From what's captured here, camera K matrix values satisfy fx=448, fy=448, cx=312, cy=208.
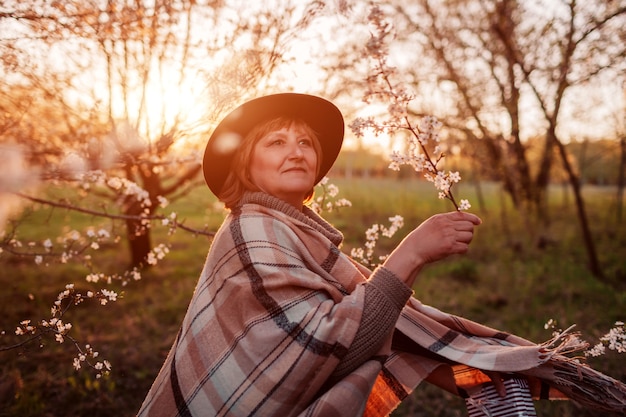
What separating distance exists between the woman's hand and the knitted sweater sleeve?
49 mm

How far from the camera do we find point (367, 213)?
1462cm

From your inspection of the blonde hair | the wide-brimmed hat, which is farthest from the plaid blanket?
the wide-brimmed hat

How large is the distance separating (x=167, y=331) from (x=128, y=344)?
1.59 ft

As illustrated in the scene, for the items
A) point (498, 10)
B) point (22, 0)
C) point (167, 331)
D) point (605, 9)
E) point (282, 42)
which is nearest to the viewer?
point (22, 0)

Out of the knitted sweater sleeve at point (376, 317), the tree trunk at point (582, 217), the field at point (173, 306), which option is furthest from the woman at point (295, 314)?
the tree trunk at point (582, 217)

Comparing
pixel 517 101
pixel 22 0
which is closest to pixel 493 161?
pixel 517 101

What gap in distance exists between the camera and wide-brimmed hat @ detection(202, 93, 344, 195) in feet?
6.47

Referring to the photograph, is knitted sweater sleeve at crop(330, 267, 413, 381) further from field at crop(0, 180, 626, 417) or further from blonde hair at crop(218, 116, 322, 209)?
field at crop(0, 180, 626, 417)

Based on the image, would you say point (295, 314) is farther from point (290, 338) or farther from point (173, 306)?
point (173, 306)

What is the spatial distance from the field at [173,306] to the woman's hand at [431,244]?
1519mm

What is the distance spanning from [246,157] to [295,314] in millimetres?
784

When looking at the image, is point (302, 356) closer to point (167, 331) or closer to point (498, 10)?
point (167, 331)

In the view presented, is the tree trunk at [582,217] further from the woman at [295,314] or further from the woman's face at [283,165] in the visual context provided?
the woman's face at [283,165]

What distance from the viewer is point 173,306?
588cm
